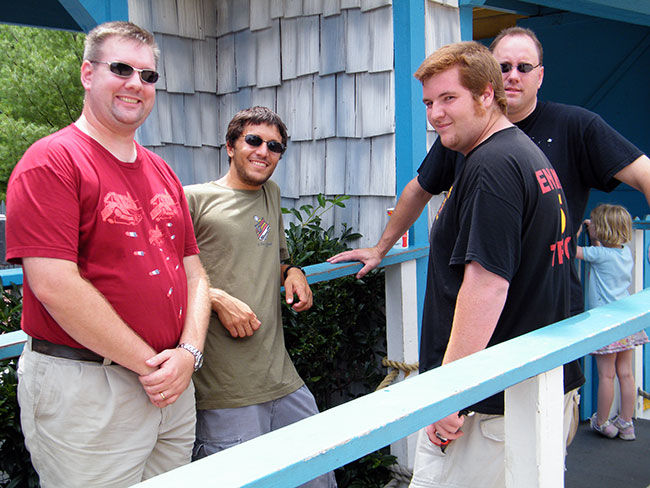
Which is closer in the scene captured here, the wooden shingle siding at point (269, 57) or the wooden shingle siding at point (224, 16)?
the wooden shingle siding at point (269, 57)

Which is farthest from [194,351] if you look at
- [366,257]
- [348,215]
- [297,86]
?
[297,86]

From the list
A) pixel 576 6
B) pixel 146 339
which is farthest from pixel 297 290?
pixel 576 6

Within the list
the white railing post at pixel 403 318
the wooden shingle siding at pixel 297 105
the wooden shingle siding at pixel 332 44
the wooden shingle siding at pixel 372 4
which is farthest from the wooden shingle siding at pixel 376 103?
the white railing post at pixel 403 318

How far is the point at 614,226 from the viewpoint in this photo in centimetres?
377

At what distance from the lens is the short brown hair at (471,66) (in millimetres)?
1634

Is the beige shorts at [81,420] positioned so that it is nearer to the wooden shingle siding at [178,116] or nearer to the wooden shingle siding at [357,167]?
the wooden shingle siding at [357,167]

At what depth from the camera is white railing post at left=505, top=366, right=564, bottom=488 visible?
127 centimetres

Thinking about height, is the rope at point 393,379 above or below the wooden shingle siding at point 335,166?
below

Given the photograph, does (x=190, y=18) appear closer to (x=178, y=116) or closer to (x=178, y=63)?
(x=178, y=63)

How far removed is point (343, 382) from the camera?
12.0 feet

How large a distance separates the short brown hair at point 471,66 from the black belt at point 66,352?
1141 millimetres

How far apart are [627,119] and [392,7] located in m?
3.56

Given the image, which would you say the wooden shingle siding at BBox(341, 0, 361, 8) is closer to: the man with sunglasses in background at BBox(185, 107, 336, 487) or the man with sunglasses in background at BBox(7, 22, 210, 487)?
the man with sunglasses in background at BBox(185, 107, 336, 487)

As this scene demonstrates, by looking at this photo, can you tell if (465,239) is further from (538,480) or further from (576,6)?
(576,6)
